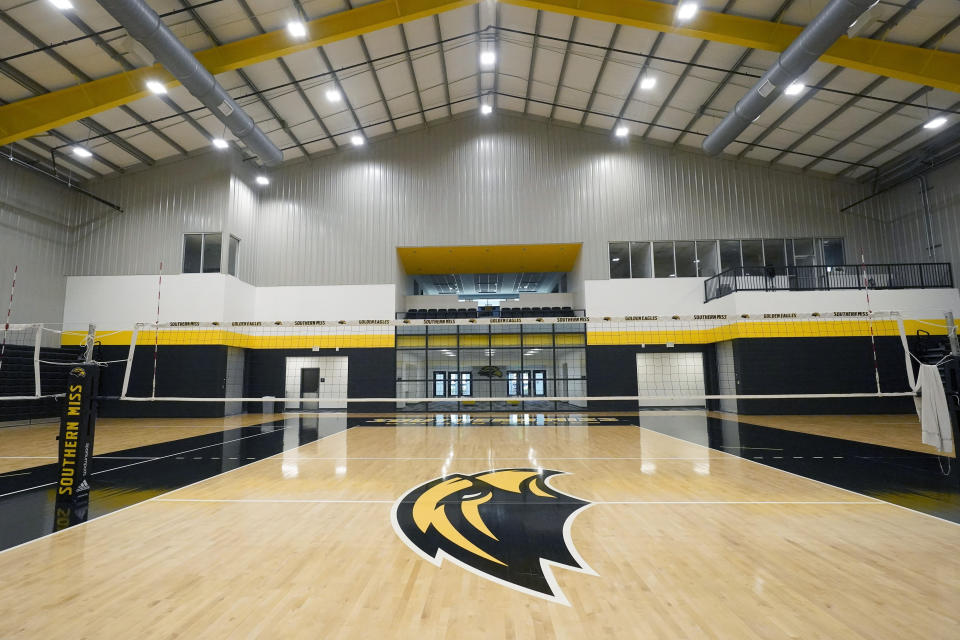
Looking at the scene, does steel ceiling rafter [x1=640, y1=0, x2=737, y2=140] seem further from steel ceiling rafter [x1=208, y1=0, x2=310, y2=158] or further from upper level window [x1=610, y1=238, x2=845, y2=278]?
steel ceiling rafter [x1=208, y1=0, x2=310, y2=158]

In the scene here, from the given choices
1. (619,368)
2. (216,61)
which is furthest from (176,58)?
(619,368)

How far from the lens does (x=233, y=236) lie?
16.4m

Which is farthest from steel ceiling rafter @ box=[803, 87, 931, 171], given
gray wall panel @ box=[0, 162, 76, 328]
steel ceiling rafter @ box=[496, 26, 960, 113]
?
gray wall panel @ box=[0, 162, 76, 328]

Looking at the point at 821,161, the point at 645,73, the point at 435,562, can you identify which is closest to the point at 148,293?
the point at 435,562

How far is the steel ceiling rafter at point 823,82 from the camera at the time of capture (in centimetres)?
1009

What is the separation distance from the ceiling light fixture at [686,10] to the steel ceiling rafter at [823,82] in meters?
4.27

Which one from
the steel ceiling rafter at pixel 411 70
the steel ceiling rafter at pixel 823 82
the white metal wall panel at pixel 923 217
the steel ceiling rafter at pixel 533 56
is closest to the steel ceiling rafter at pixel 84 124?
the steel ceiling rafter at pixel 411 70

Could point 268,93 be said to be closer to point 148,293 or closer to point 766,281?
point 148,293

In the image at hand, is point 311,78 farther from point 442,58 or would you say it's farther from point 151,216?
point 151,216

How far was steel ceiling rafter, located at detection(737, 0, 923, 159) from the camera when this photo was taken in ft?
33.1

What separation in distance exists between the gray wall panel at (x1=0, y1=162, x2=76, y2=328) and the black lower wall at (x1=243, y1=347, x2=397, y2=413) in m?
6.22

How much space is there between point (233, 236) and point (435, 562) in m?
16.4

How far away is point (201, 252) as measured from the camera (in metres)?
16.0

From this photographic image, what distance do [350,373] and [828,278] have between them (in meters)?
17.7
